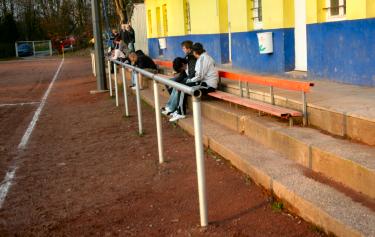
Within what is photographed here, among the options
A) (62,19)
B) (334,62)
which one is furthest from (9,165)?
(62,19)

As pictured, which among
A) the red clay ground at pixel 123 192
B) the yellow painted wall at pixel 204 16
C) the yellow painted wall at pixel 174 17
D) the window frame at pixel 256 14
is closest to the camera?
the red clay ground at pixel 123 192

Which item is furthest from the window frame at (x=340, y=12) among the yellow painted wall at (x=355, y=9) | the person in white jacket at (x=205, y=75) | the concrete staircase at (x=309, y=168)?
the concrete staircase at (x=309, y=168)

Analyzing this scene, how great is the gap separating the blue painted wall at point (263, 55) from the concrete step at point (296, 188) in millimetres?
4045

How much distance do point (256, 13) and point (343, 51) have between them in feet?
13.9

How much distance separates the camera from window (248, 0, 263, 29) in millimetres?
12720

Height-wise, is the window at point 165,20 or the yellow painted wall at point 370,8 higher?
the window at point 165,20

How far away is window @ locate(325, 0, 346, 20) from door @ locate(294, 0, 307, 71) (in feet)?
3.51

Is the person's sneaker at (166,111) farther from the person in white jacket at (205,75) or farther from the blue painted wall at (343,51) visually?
the blue painted wall at (343,51)

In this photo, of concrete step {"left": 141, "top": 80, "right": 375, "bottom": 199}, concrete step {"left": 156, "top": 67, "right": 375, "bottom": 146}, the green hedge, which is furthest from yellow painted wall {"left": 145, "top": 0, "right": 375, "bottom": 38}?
the green hedge

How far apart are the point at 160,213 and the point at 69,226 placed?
0.87 m

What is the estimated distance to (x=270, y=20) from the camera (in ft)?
38.2

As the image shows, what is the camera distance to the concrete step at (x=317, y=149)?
4.95 m

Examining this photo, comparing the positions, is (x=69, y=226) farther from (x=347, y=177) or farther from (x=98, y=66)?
(x=98, y=66)

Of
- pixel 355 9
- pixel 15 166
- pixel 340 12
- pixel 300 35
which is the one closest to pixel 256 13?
pixel 300 35
